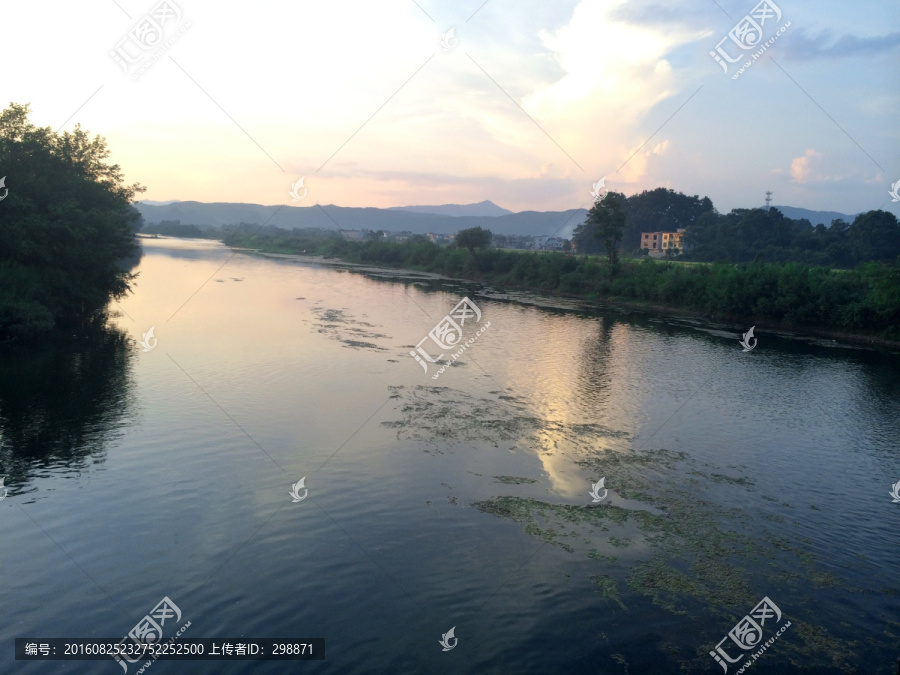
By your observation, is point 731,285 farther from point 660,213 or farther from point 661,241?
point 660,213

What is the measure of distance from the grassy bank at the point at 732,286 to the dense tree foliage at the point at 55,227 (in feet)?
147

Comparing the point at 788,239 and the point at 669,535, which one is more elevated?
the point at 788,239

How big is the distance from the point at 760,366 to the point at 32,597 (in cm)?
3103

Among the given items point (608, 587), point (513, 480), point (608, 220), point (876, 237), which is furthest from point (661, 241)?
point (608, 587)

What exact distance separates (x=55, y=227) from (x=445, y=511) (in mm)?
24586

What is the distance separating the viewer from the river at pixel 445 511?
341 inches

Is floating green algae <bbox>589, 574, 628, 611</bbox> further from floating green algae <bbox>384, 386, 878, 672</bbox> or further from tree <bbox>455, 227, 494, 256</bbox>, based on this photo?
tree <bbox>455, 227, 494, 256</bbox>

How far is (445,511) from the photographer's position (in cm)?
1230

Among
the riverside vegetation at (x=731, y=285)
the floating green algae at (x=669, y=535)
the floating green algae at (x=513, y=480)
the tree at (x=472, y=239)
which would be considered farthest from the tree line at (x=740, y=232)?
the floating green algae at (x=513, y=480)

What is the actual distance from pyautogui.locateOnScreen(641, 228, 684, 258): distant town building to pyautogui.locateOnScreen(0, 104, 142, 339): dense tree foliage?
90.5 m

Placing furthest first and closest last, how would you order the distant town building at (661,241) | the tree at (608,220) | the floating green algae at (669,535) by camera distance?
the distant town building at (661,241), the tree at (608,220), the floating green algae at (669,535)

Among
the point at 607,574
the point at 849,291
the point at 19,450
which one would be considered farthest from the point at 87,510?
the point at 849,291

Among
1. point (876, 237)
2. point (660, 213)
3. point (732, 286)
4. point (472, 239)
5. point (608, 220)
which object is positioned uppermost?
point (660, 213)

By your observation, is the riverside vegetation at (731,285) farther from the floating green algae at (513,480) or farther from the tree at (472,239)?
the floating green algae at (513,480)
